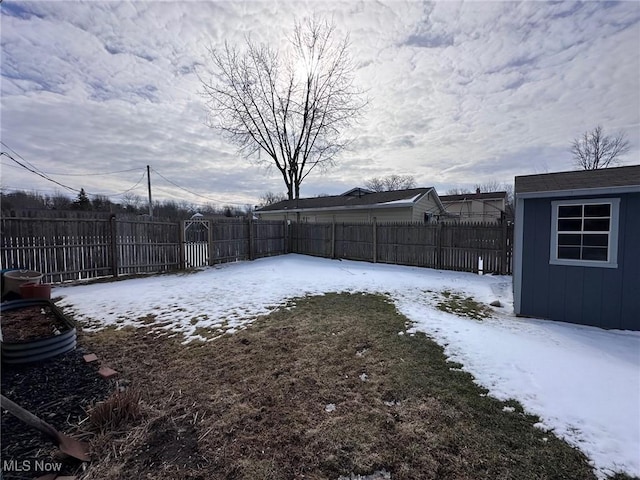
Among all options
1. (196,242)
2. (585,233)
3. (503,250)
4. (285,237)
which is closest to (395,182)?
(285,237)

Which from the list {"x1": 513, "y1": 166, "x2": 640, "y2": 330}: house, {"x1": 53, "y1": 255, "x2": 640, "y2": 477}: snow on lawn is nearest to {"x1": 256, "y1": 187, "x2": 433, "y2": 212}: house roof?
{"x1": 53, "y1": 255, "x2": 640, "y2": 477}: snow on lawn

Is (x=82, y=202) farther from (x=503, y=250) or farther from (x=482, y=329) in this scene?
(x=482, y=329)

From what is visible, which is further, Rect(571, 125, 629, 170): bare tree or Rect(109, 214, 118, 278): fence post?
Rect(571, 125, 629, 170): bare tree

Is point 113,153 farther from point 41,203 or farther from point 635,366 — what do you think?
point 635,366

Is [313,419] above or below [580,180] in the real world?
below

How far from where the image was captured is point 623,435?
2203mm

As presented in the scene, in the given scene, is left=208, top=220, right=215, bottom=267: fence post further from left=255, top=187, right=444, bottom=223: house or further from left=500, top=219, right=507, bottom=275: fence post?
left=500, top=219, right=507, bottom=275: fence post

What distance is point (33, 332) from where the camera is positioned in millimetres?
3627

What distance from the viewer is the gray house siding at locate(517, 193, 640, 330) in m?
4.59

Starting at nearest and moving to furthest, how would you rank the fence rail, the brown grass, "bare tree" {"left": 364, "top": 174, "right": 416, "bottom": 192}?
the brown grass → the fence rail → "bare tree" {"left": 364, "top": 174, "right": 416, "bottom": 192}

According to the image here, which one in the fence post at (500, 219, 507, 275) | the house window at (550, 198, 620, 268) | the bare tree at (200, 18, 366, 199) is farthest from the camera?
the bare tree at (200, 18, 366, 199)

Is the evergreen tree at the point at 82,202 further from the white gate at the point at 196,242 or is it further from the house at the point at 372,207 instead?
the white gate at the point at 196,242

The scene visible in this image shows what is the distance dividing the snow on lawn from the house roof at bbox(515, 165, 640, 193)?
240cm

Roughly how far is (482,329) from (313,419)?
11.2 feet
